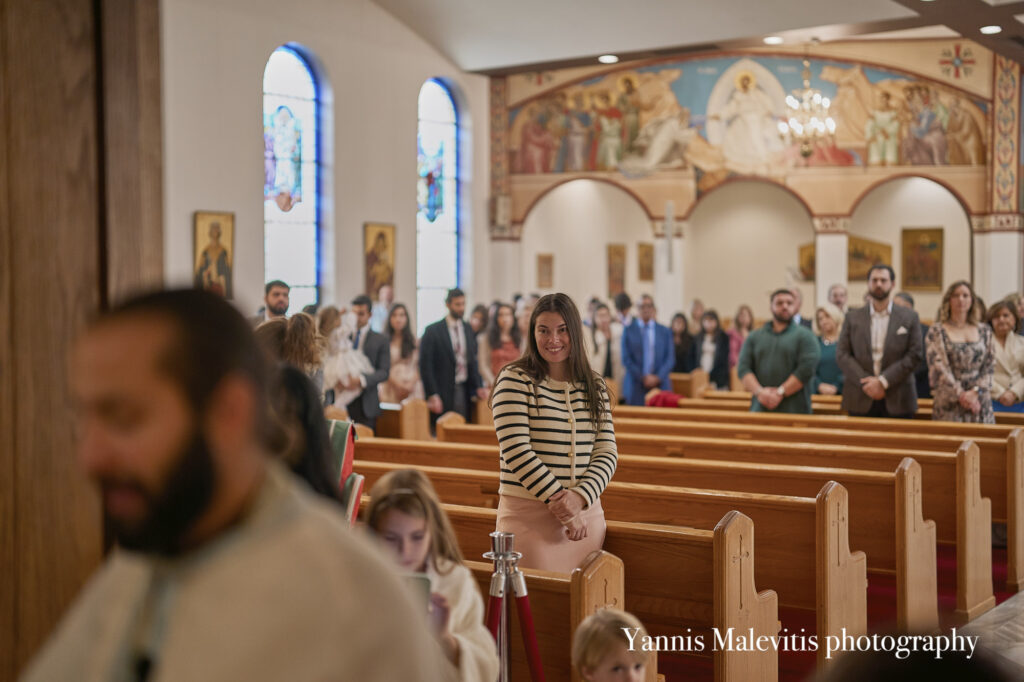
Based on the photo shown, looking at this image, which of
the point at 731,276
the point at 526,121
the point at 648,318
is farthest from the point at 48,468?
the point at 731,276

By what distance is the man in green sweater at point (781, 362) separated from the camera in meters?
8.03

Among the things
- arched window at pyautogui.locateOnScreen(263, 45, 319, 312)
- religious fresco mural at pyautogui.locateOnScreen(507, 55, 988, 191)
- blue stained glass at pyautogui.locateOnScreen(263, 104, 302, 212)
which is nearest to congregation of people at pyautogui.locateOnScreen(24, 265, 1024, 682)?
arched window at pyautogui.locateOnScreen(263, 45, 319, 312)

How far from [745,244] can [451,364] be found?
12.9 m

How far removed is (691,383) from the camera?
11523 mm

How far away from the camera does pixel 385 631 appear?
3.56ft

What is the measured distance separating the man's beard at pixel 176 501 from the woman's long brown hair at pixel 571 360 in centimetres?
307

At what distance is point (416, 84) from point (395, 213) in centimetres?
187

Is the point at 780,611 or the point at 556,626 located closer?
the point at 556,626

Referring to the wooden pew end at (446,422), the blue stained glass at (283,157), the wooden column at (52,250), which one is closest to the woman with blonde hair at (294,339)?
the wooden column at (52,250)

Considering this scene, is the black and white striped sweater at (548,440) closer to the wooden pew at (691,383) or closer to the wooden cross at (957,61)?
the wooden pew at (691,383)

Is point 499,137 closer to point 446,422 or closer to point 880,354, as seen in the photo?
point 880,354

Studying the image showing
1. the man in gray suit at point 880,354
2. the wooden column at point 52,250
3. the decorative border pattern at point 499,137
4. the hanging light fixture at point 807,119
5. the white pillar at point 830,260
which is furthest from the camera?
the decorative border pattern at point 499,137

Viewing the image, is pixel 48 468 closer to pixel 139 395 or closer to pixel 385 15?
pixel 139 395

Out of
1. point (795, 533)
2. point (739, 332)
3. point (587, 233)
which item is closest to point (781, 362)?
point (795, 533)
